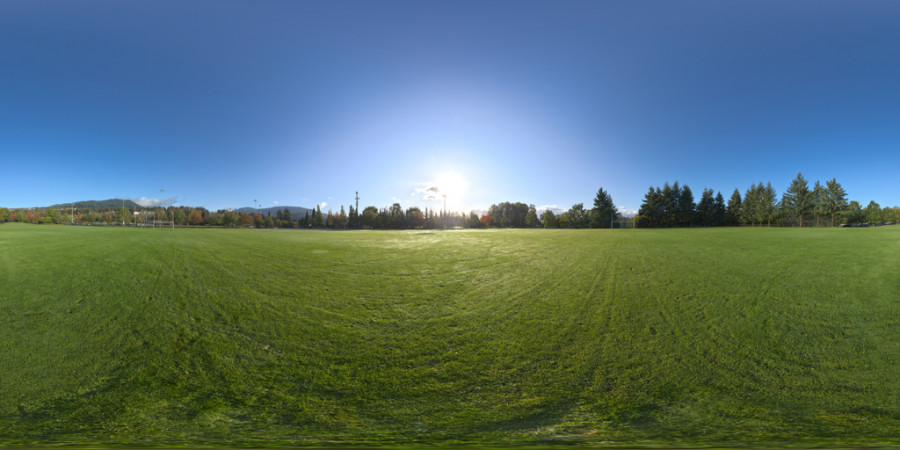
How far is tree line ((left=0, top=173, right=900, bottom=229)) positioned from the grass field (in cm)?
6158

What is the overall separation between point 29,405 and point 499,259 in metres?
11.0

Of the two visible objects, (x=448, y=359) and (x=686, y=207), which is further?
(x=686, y=207)

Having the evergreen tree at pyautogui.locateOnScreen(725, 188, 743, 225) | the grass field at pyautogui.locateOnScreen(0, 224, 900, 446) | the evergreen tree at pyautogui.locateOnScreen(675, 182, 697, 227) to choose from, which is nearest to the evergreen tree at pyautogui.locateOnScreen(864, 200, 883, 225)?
the evergreen tree at pyautogui.locateOnScreen(725, 188, 743, 225)

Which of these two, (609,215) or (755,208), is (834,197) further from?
(609,215)

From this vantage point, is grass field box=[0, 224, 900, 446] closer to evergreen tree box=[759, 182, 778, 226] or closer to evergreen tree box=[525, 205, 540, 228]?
evergreen tree box=[759, 182, 778, 226]

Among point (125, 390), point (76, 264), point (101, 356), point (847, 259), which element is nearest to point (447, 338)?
point (125, 390)

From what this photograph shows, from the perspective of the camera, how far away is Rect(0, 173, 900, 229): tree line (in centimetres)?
5353

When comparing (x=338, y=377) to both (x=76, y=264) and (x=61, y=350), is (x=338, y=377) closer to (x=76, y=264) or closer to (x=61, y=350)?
(x=61, y=350)

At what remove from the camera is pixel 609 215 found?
227ft

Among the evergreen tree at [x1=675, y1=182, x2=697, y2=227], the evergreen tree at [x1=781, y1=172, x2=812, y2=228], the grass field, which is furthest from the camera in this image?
the evergreen tree at [x1=675, y1=182, x2=697, y2=227]

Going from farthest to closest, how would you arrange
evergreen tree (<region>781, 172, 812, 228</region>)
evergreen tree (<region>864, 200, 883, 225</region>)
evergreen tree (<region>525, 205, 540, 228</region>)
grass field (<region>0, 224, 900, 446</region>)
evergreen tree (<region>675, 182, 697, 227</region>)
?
evergreen tree (<region>525, 205, 540, 228</region>)
evergreen tree (<region>864, 200, 883, 225</region>)
evergreen tree (<region>675, 182, 697, 227</region>)
evergreen tree (<region>781, 172, 812, 228</region>)
grass field (<region>0, 224, 900, 446</region>)

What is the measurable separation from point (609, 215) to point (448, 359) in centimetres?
7342

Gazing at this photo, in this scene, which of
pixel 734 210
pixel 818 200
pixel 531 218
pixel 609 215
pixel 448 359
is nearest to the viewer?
pixel 448 359

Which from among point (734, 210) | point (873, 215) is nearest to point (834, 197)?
point (734, 210)
